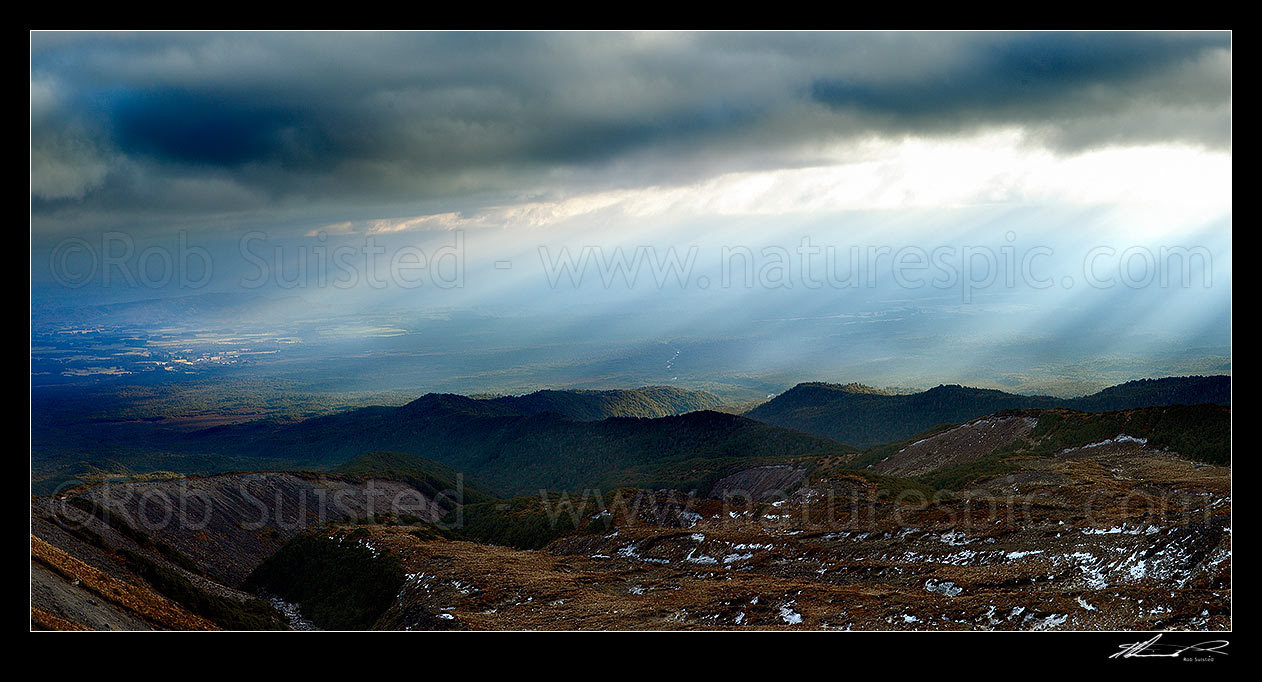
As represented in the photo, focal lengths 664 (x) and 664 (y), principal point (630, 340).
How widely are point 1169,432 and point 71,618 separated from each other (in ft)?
181

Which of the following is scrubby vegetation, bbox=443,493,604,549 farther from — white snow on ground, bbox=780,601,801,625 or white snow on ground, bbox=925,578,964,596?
white snow on ground, bbox=925,578,964,596

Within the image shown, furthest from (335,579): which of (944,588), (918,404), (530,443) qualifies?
(918,404)

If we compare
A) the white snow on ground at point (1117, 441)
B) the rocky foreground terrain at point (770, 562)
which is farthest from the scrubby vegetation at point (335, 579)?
the white snow on ground at point (1117, 441)

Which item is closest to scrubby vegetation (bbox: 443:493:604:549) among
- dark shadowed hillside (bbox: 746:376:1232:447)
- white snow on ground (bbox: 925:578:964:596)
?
white snow on ground (bbox: 925:578:964:596)

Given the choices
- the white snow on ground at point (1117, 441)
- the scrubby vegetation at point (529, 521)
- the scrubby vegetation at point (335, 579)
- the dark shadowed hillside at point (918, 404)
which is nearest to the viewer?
the scrubby vegetation at point (335, 579)

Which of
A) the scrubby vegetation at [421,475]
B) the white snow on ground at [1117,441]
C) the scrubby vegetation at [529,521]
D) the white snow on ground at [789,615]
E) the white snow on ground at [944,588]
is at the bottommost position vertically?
the scrubby vegetation at [421,475]

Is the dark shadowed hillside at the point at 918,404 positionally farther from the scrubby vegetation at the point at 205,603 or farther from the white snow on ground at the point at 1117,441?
the scrubby vegetation at the point at 205,603

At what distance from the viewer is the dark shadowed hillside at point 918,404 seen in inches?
4240

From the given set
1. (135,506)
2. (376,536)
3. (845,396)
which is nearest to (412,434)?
(845,396)

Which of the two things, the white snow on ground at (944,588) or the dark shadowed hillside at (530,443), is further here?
the dark shadowed hillside at (530,443)
